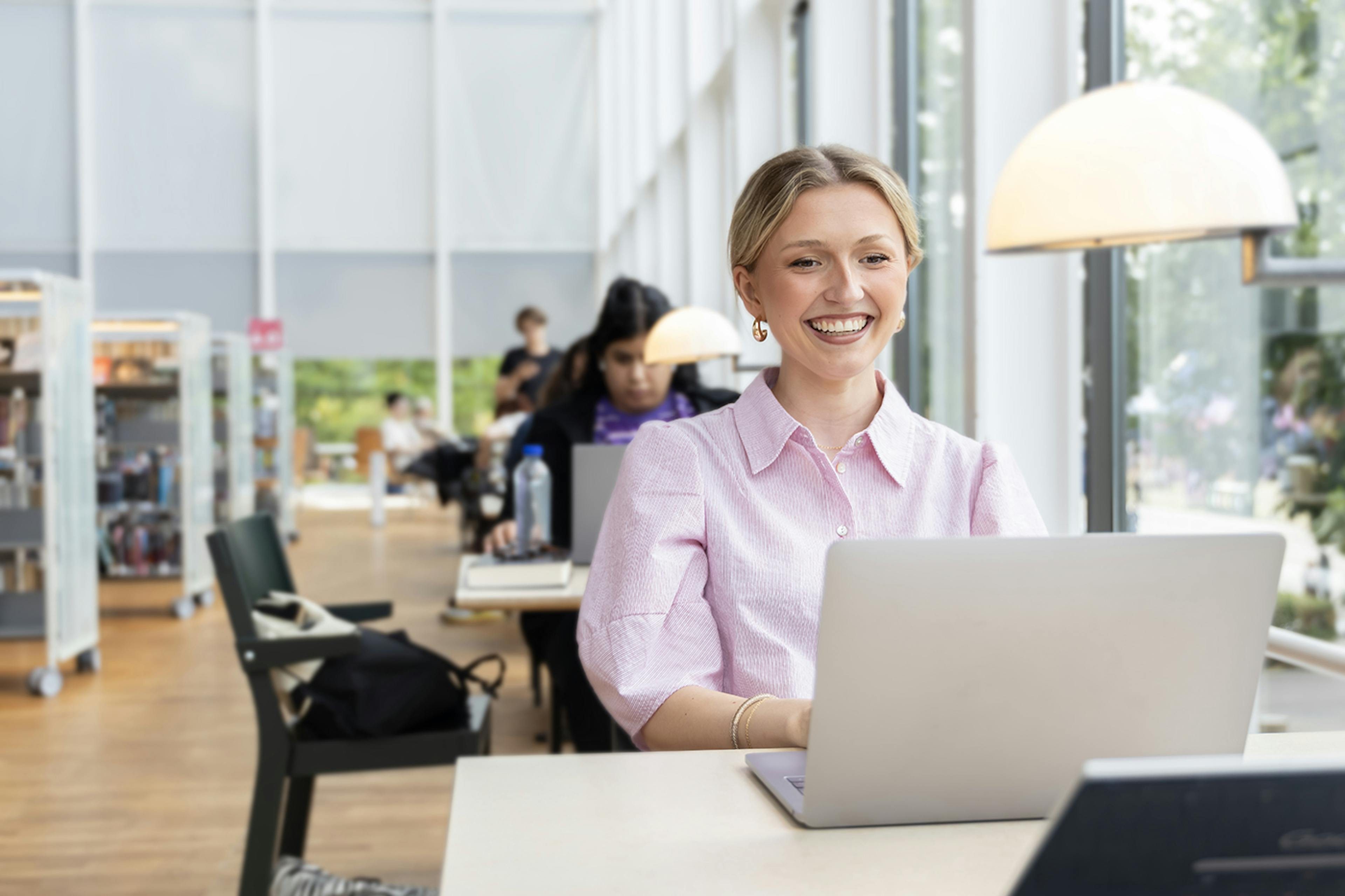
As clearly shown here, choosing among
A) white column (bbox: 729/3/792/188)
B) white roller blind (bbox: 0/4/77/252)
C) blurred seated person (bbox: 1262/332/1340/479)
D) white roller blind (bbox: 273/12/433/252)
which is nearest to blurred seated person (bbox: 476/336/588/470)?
white column (bbox: 729/3/792/188)

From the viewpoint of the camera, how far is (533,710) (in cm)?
444

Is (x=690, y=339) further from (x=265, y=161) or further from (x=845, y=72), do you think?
(x=265, y=161)

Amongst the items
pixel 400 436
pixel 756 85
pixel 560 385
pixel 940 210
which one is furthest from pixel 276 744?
pixel 400 436

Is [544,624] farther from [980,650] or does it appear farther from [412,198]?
[412,198]

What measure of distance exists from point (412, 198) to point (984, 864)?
11205 mm

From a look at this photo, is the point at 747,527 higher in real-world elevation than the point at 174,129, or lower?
lower

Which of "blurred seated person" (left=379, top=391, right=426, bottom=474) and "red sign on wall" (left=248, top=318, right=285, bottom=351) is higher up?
"red sign on wall" (left=248, top=318, right=285, bottom=351)

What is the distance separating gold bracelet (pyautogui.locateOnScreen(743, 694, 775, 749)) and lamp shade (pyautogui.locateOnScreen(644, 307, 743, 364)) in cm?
186

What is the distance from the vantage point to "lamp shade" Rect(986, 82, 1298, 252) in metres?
1.11

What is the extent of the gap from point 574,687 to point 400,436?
29.1 ft

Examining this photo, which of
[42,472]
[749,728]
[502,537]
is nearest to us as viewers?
[749,728]

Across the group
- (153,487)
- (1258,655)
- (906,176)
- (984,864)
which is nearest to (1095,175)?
(1258,655)

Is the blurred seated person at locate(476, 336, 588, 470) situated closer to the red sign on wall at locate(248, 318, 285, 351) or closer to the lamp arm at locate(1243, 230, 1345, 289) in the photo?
the lamp arm at locate(1243, 230, 1345, 289)

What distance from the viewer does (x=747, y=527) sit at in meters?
1.41
